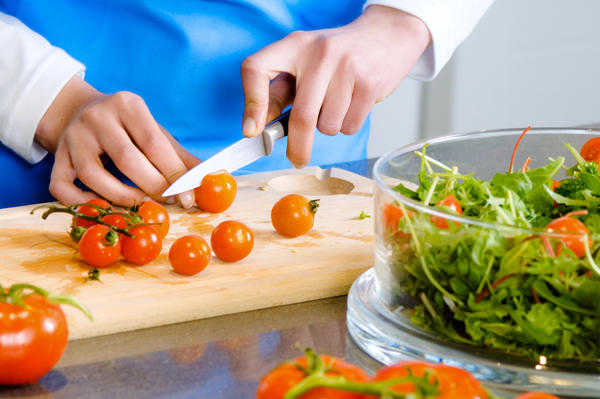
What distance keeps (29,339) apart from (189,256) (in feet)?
1.16

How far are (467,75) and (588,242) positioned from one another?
2893mm

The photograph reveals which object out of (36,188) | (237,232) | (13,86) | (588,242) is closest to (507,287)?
(588,242)

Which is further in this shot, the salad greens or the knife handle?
the knife handle

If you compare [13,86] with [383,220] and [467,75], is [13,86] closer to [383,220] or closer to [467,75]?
[383,220]

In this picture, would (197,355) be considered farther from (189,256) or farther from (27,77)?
(27,77)

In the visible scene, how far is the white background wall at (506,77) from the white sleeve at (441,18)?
5.46ft

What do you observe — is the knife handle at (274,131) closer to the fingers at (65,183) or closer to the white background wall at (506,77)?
the fingers at (65,183)

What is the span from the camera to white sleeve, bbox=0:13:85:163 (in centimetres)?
135

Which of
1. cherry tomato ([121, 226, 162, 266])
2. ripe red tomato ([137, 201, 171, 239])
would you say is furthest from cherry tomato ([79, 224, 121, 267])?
ripe red tomato ([137, 201, 171, 239])

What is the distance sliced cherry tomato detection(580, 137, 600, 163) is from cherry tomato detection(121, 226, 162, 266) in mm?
710

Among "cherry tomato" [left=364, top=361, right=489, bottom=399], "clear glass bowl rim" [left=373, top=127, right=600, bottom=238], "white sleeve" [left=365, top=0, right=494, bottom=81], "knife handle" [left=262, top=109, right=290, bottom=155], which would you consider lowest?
"knife handle" [left=262, top=109, right=290, bottom=155]

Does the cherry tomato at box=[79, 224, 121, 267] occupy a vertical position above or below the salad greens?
below

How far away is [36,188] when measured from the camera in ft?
5.08

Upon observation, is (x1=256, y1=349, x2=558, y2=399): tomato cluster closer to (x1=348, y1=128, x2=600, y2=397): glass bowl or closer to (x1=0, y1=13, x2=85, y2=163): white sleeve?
(x1=348, y1=128, x2=600, y2=397): glass bowl
